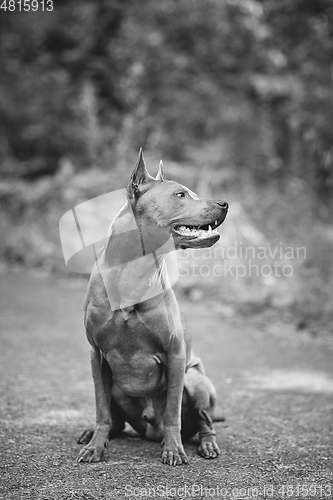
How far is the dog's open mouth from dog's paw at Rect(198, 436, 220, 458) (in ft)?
4.43

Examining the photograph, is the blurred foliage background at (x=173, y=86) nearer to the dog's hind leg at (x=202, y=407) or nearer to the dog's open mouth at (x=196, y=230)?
the dog's hind leg at (x=202, y=407)

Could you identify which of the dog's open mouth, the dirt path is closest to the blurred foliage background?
the dirt path

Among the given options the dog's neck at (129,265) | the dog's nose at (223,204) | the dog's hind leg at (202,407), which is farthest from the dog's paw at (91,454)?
the dog's nose at (223,204)

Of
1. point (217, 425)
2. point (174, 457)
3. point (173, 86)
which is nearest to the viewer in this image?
point (174, 457)

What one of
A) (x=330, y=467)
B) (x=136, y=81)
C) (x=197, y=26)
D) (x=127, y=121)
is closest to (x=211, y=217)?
(x=330, y=467)

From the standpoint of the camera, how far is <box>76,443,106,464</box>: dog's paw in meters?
3.20

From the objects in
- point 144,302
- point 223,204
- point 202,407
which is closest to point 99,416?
point 202,407

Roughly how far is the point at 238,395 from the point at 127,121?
9.62 metres

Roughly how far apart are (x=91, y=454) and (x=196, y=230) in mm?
1459

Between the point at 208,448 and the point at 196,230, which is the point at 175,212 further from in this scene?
the point at 208,448

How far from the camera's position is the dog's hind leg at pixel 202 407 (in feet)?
11.1

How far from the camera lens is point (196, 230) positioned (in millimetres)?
3006

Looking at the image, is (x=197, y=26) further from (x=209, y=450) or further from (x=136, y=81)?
(x=209, y=450)

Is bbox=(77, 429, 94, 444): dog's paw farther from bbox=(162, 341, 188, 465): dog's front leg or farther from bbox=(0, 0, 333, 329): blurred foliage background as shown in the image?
bbox=(0, 0, 333, 329): blurred foliage background
